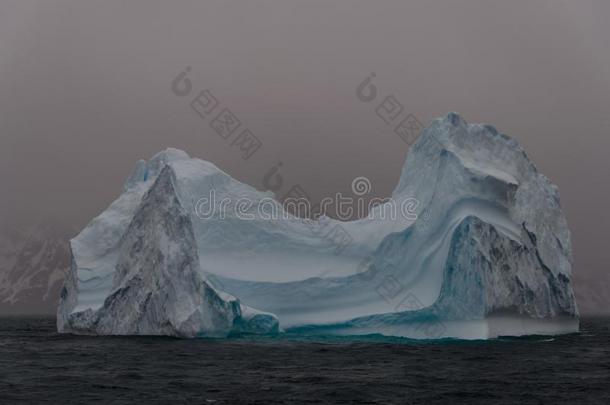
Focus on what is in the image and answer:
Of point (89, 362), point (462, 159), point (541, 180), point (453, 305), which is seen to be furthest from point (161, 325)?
point (541, 180)

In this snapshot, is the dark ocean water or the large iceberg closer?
the dark ocean water

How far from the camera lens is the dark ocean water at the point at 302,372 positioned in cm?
1845

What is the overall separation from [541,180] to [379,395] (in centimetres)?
1924

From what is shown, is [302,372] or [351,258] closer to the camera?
[302,372]

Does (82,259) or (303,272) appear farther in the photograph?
(82,259)

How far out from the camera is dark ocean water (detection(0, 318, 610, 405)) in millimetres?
18453

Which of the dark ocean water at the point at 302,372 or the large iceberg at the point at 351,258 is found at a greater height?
the large iceberg at the point at 351,258

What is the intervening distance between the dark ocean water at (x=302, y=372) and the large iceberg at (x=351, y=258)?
4.67 feet

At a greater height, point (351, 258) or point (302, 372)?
point (351, 258)

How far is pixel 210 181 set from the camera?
119 feet

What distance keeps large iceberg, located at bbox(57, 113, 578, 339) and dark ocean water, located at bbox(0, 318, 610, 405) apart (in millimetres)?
1422

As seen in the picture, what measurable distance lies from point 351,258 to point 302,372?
41.7 feet

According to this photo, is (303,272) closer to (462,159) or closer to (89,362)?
Result: (462,159)

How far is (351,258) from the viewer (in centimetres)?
3438
